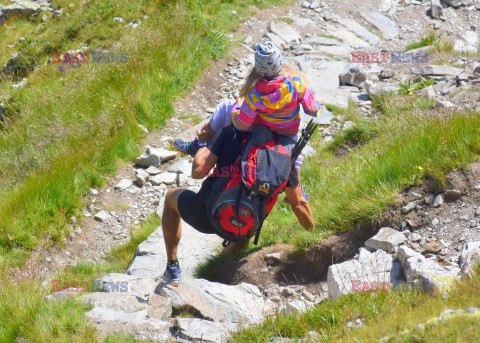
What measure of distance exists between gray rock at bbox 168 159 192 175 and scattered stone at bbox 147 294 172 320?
3.28m

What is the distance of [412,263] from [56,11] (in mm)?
14923

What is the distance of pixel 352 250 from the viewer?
14.6 feet

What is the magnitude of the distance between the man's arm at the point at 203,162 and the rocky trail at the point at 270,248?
3.20 ft

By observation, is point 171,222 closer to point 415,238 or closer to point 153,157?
point 415,238

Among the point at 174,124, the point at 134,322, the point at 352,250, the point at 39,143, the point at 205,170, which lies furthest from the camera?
the point at 174,124

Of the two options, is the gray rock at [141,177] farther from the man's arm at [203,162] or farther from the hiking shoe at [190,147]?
the man's arm at [203,162]

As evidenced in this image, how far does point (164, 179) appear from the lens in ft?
22.7

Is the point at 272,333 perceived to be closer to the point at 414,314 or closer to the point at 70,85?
the point at 414,314

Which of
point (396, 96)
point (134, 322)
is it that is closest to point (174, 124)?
point (396, 96)

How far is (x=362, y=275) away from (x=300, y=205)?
3.19 ft

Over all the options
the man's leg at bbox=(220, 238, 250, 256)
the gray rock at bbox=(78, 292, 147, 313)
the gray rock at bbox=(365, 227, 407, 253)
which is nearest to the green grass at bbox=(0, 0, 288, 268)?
the gray rock at bbox=(78, 292, 147, 313)

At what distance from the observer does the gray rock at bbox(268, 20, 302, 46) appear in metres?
10.9

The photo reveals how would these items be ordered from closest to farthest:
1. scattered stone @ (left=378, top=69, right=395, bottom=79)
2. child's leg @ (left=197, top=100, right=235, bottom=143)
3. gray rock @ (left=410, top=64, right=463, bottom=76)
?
1. child's leg @ (left=197, top=100, right=235, bottom=143)
2. gray rock @ (left=410, top=64, right=463, bottom=76)
3. scattered stone @ (left=378, top=69, right=395, bottom=79)

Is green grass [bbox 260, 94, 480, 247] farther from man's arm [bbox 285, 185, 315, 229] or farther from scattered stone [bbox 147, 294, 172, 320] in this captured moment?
scattered stone [bbox 147, 294, 172, 320]
